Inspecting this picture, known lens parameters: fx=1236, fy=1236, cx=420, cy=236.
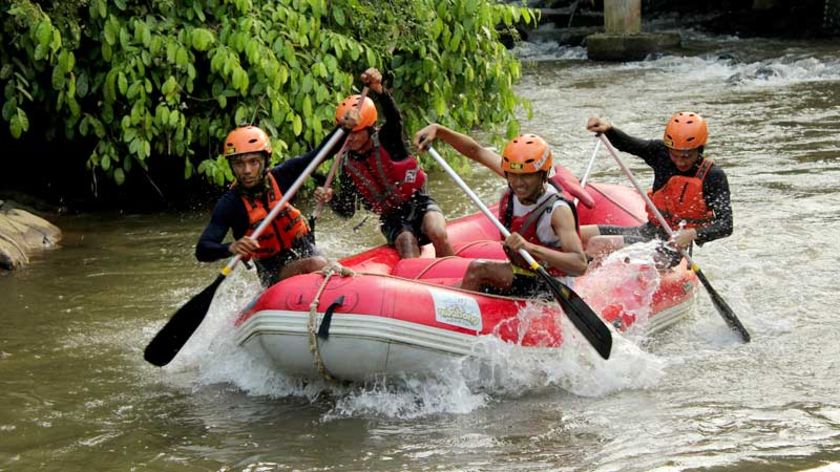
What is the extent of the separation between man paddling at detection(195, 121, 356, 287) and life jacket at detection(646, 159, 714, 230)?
1.95m

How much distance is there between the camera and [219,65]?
8.59m

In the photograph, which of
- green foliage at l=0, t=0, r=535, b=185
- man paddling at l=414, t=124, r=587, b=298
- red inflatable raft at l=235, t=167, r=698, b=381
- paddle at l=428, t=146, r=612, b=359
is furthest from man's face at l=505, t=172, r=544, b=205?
green foliage at l=0, t=0, r=535, b=185

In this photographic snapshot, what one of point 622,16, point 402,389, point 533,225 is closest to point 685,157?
point 533,225

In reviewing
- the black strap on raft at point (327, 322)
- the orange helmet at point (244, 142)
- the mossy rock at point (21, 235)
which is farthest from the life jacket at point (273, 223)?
the mossy rock at point (21, 235)

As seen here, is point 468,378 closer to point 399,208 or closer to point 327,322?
point 327,322

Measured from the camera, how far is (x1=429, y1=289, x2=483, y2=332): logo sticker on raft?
5915 millimetres

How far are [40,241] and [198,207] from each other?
161cm

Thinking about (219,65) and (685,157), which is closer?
(685,157)

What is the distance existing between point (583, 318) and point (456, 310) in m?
0.62

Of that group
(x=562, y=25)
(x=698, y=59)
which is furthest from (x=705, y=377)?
(x=562, y=25)

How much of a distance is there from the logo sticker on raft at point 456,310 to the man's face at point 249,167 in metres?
1.19

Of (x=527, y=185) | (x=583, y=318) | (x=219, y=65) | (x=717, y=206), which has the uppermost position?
(x=219, y=65)

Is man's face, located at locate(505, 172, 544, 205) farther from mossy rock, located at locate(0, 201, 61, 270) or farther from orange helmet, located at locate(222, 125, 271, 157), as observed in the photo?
mossy rock, located at locate(0, 201, 61, 270)

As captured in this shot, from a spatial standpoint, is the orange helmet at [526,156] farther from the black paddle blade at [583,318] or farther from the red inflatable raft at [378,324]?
the red inflatable raft at [378,324]
